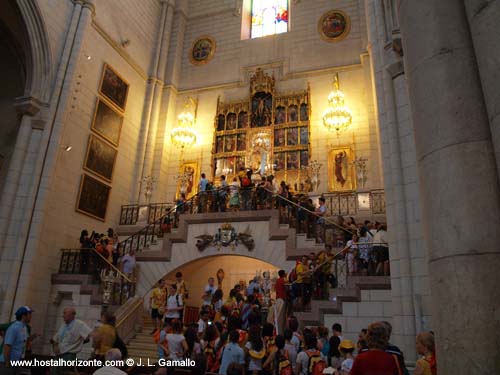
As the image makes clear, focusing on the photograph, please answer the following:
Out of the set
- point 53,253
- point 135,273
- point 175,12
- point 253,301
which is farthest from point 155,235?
point 175,12

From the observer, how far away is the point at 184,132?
18.1m

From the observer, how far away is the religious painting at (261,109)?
1784 cm

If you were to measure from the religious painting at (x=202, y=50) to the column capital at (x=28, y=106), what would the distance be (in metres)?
9.47

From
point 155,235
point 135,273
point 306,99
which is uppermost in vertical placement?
point 306,99

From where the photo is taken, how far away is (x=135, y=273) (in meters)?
12.2

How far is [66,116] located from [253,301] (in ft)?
29.9

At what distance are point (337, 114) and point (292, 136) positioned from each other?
2.13 meters

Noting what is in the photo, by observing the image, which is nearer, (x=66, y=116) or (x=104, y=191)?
(x=66, y=116)

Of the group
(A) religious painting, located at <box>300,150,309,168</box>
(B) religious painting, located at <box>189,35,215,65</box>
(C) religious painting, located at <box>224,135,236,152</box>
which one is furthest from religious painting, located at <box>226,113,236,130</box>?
(B) religious painting, located at <box>189,35,215,65</box>

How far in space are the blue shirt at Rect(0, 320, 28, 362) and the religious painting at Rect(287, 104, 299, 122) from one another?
44.9 feet

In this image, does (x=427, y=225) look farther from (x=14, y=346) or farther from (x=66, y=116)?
(x=66, y=116)

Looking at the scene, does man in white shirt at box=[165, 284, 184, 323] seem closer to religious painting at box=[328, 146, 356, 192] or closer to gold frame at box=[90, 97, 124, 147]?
religious painting at box=[328, 146, 356, 192]

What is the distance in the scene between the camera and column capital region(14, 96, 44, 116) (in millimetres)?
12359

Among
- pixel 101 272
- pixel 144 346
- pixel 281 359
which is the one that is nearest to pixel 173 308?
pixel 144 346
